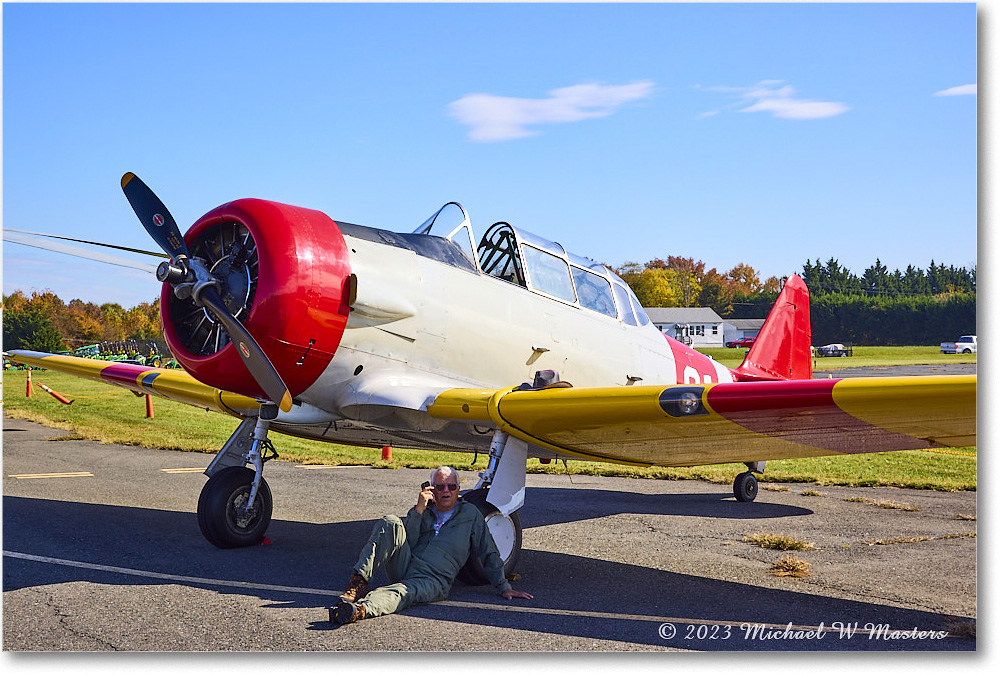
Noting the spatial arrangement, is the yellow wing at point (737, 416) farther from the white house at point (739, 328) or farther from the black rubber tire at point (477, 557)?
the white house at point (739, 328)

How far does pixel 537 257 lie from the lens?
654cm

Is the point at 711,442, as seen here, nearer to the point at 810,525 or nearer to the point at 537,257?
the point at 537,257

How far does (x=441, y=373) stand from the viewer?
19.0 ft

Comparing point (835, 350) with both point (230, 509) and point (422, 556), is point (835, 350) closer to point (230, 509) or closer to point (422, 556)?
point (230, 509)

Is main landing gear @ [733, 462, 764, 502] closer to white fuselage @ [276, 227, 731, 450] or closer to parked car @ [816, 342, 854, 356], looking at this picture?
white fuselage @ [276, 227, 731, 450]

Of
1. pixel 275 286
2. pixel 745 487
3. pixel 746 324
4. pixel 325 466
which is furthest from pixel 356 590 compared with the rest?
pixel 746 324

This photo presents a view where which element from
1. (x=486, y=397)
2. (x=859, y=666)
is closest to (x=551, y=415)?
(x=486, y=397)

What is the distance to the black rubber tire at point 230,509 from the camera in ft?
19.1

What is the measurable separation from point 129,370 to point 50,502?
1.54 metres

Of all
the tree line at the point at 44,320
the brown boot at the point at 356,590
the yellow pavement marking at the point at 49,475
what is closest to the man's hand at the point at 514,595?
the brown boot at the point at 356,590

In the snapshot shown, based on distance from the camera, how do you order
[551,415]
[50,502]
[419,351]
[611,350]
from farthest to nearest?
[50,502], [611,350], [419,351], [551,415]

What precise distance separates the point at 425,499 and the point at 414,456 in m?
8.08

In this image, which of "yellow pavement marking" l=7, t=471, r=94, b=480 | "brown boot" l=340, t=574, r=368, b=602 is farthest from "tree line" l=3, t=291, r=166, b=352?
"brown boot" l=340, t=574, r=368, b=602

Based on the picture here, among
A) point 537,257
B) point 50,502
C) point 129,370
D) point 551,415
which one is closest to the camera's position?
point 551,415
